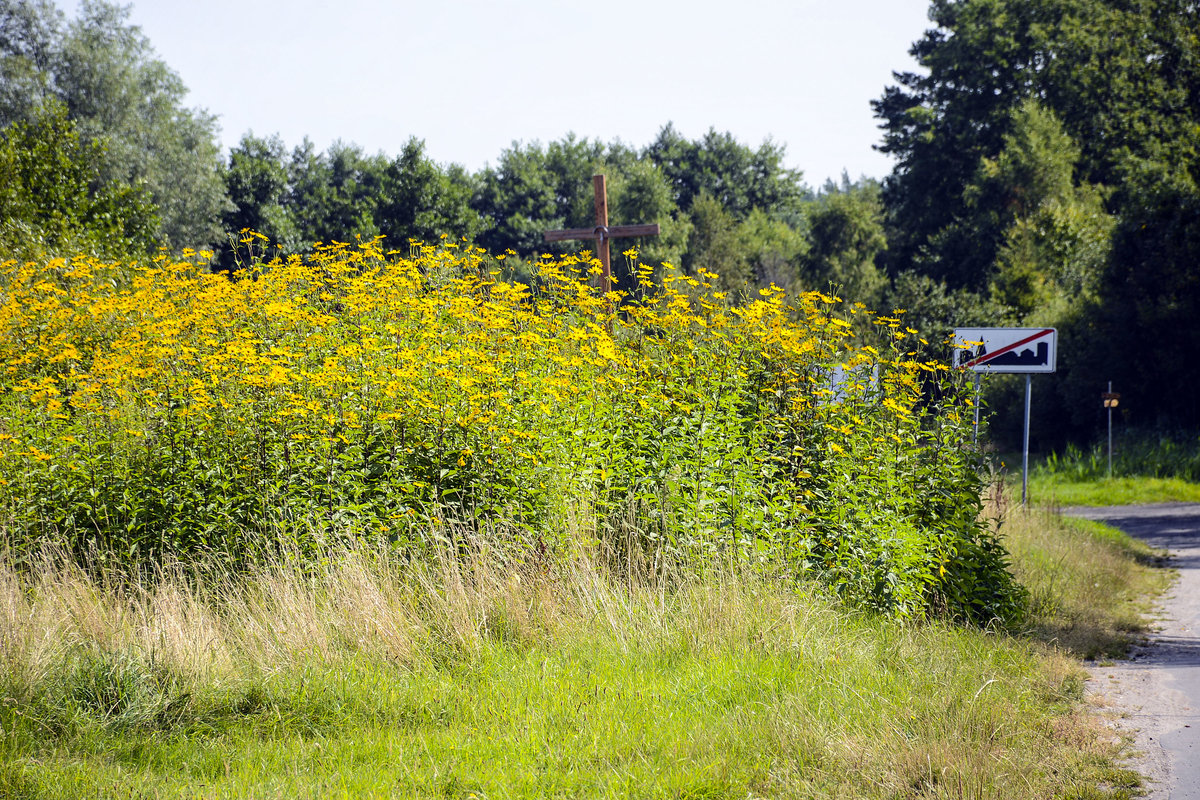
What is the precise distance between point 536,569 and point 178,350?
3.46 meters

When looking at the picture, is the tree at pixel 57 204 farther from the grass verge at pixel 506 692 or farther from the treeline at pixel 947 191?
the grass verge at pixel 506 692

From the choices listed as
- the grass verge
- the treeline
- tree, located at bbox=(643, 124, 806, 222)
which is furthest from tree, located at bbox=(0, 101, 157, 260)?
tree, located at bbox=(643, 124, 806, 222)

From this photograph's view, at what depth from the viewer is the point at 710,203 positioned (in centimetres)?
5162

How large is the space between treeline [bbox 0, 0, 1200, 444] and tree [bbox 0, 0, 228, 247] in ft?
0.25

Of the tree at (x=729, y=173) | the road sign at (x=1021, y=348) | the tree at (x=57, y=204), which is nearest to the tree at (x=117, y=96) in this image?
the tree at (x=57, y=204)

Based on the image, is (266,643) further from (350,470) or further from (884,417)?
(884,417)

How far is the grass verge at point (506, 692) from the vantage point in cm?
371

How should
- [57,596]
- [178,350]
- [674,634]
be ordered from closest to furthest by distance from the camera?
[674,634] < [57,596] < [178,350]

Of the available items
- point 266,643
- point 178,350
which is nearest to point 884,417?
point 266,643

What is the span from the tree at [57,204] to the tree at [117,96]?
14.3 m

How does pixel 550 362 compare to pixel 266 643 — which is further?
pixel 550 362

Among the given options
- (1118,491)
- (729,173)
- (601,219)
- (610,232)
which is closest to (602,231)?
(610,232)

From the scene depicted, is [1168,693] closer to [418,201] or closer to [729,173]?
[418,201]

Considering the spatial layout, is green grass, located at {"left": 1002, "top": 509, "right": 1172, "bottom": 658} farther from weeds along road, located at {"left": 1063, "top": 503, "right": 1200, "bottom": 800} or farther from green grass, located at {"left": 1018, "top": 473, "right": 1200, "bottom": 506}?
green grass, located at {"left": 1018, "top": 473, "right": 1200, "bottom": 506}
